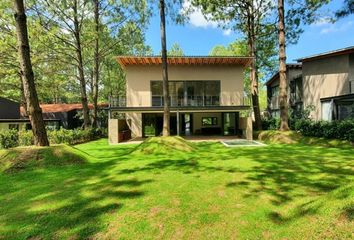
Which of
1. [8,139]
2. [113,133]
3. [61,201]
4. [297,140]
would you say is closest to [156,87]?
[113,133]

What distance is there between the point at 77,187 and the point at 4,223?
6.12 ft

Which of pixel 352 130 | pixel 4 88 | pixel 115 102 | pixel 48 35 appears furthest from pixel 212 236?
pixel 4 88

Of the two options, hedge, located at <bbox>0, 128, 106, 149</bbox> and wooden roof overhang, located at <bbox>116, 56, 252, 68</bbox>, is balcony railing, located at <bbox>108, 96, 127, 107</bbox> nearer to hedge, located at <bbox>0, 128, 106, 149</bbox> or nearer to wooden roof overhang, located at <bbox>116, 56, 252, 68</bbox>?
wooden roof overhang, located at <bbox>116, 56, 252, 68</bbox>

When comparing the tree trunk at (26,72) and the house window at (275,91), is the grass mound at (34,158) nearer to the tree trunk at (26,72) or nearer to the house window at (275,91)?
the tree trunk at (26,72)

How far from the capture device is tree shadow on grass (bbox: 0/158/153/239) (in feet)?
13.5

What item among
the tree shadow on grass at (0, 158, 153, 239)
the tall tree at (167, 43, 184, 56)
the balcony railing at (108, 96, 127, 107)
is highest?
the tall tree at (167, 43, 184, 56)

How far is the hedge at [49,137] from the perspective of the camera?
15298 millimetres

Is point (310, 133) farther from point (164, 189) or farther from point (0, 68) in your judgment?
point (0, 68)

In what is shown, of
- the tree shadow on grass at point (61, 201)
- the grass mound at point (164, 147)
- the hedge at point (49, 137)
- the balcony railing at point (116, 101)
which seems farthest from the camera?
the balcony railing at point (116, 101)

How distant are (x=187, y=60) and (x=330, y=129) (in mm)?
11288

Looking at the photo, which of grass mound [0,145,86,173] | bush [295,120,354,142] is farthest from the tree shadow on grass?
bush [295,120,354,142]

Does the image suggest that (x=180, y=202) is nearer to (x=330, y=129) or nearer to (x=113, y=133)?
(x=330, y=129)

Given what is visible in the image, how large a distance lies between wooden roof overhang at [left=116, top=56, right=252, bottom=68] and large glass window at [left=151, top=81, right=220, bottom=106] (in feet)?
5.55

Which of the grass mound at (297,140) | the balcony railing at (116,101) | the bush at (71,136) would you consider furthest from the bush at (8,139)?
the grass mound at (297,140)
